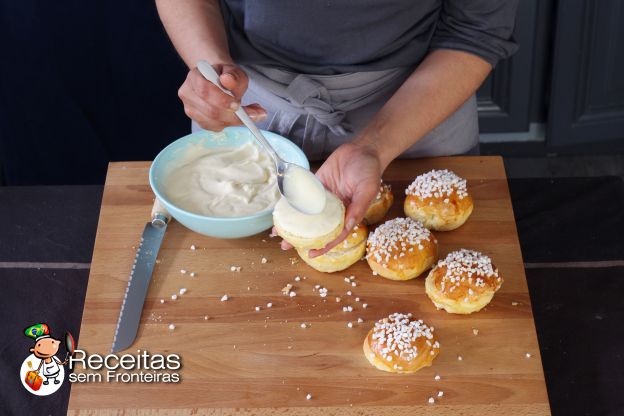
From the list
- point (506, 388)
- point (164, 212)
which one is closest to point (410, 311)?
point (506, 388)

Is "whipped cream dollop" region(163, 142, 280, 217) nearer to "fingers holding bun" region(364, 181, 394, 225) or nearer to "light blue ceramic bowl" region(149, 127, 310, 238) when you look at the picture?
"light blue ceramic bowl" region(149, 127, 310, 238)

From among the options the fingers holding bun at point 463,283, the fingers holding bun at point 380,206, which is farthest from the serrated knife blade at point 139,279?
the fingers holding bun at point 463,283

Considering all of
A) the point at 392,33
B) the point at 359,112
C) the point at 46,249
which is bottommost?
the point at 46,249

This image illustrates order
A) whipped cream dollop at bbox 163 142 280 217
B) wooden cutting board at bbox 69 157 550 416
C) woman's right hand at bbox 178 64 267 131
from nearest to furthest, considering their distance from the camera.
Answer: wooden cutting board at bbox 69 157 550 416, woman's right hand at bbox 178 64 267 131, whipped cream dollop at bbox 163 142 280 217

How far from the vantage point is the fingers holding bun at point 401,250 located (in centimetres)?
134

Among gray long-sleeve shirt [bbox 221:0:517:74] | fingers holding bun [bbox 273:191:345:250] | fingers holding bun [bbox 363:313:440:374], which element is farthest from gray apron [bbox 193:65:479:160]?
fingers holding bun [bbox 363:313:440:374]

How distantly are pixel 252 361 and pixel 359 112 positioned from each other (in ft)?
2.23

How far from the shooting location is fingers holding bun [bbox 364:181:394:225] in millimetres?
1462

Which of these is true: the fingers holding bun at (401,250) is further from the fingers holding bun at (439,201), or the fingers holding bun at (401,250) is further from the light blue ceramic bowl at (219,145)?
the light blue ceramic bowl at (219,145)

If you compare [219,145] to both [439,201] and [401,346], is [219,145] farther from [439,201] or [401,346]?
[401,346]

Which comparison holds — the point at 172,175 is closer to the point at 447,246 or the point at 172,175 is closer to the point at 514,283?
the point at 447,246

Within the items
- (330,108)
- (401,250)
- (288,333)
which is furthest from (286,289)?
(330,108)

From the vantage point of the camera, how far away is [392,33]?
5.08ft

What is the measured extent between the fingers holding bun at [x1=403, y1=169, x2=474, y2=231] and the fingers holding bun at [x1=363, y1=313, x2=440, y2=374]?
26 cm
